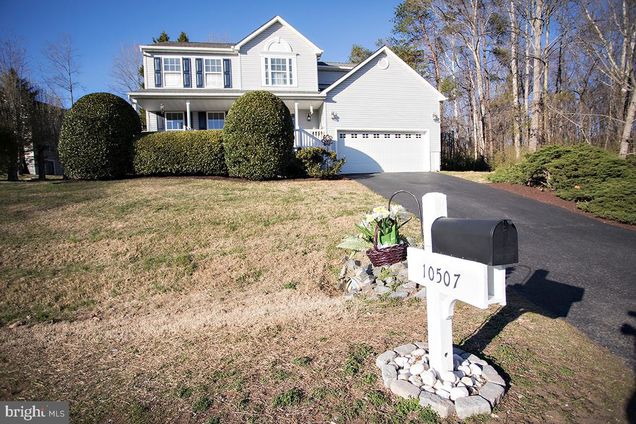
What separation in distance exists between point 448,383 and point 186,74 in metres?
19.1

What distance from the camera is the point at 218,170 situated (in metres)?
13.0

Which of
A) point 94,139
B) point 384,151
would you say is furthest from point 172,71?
point 384,151

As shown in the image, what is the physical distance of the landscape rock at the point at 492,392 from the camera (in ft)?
7.10

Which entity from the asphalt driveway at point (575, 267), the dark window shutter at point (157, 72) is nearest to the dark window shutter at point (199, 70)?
the dark window shutter at point (157, 72)

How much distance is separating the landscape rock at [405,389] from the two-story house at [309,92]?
47.9 ft

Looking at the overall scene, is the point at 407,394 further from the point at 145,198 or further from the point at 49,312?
the point at 145,198

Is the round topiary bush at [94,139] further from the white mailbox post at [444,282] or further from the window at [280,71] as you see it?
the white mailbox post at [444,282]

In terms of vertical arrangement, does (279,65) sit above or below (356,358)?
above

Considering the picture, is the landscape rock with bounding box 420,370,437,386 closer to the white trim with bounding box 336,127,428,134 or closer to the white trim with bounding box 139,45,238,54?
the white trim with bounding box 336,127,428,134

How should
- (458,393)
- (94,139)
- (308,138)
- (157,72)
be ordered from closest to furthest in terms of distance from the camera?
(458,393) → (94,139) → (308,138) → (157,72)

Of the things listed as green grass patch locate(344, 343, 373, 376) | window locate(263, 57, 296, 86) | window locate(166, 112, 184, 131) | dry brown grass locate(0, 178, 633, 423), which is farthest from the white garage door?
green grass patch locate(344, 343, 373, 376)

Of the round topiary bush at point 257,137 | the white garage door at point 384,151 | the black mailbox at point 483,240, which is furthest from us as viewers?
the white garage door at point 384,151

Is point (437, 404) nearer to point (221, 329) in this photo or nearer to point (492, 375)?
point (492, 375)

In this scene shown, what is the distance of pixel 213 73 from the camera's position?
59.1ft
